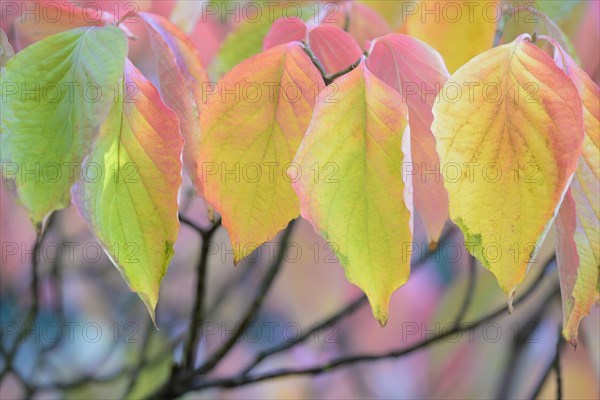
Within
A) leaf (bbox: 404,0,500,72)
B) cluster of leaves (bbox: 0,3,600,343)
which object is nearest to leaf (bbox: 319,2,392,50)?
leaf (bbox: 404,0,500,72)

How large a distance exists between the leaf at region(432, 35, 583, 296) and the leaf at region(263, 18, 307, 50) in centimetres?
14

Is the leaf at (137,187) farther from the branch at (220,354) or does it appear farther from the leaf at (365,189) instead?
the branch at (220,354)

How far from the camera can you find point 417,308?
1.04 m

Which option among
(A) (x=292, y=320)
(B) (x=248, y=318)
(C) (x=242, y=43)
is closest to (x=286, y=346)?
(B) (x=248, y=318)

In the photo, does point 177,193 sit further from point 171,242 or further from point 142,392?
point 142,392

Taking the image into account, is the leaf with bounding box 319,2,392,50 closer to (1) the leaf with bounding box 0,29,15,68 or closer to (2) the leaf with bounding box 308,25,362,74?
(2) the leaf with bounding box 308,25,362,74

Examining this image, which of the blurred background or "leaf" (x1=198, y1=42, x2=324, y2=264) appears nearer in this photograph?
"leaf" (x1=198, y1=42, x2=324, y2=264)

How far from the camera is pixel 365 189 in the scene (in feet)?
0.96

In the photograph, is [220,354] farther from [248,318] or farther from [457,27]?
[457,27]

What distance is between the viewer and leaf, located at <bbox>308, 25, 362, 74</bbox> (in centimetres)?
37

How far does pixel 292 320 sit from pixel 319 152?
2.70ft

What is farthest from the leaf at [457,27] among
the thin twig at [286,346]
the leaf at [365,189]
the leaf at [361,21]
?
the thin twig at [286,346]

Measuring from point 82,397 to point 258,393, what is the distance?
277 mm

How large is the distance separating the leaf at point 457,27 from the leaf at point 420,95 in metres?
0.07
